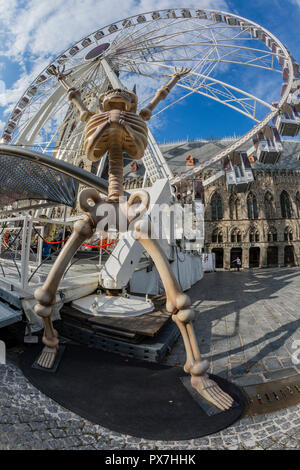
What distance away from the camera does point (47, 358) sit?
9.64 feet

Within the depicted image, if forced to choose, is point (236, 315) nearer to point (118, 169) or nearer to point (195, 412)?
point (195, 412)

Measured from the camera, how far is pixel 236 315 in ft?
18.1

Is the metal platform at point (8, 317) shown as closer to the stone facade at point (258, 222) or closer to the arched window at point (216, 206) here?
→ the stone facade at point (258, 222)

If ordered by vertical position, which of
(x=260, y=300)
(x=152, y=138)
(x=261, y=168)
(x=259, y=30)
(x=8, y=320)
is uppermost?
(x=259, y=30)

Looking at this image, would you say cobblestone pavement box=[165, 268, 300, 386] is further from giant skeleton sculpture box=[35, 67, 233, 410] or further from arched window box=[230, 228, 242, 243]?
arched window box=[230, 228, 242, 243]

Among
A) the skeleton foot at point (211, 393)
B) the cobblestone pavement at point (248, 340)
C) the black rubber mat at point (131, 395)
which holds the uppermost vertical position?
the skeleton foot at point (211, 393)

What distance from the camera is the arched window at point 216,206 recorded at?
3506 centimetres

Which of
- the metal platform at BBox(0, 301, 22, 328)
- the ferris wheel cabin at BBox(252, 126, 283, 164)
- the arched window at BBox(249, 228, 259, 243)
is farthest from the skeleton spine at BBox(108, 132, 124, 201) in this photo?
the arched window at BBox(249, 228, 259, 243)

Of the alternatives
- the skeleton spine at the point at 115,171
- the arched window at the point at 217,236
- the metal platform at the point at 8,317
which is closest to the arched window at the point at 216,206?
the arched window at the point at 217,236

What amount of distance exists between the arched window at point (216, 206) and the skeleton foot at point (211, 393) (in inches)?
1347

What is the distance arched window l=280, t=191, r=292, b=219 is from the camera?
34750 mm

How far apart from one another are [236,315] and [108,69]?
17695 mm

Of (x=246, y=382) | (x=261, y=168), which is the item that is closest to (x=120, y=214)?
(x=246, y=382)

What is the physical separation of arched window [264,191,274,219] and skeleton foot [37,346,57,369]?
1460 inches
